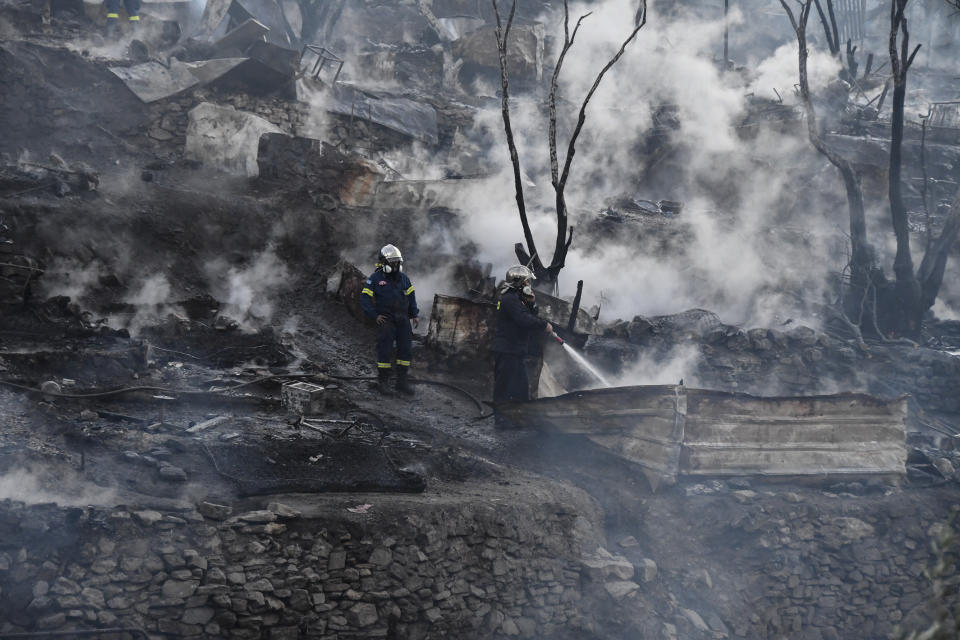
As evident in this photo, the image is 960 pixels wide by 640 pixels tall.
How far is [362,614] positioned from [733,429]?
3.70m

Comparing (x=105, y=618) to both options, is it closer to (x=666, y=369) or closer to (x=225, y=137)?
(x=666, y=369)

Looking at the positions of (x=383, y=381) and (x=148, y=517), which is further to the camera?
(x=383, y=381)

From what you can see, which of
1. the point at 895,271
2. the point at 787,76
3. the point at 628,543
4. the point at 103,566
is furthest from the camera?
the point at 787,76

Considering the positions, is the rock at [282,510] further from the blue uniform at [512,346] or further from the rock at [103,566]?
the blue uniform at [512,346]

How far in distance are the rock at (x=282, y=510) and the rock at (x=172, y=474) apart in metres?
0.73

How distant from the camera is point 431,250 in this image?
37.2 feet

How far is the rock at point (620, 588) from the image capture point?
19.5 feet

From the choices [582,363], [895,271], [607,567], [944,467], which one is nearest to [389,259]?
[582,363]

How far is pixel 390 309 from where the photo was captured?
27.5 ft

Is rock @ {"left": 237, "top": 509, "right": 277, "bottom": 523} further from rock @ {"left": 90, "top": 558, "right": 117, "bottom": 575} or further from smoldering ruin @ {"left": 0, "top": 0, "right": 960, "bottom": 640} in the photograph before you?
rock @ {"left": 90, "top": 558, "right": 117, "bottom": 575}

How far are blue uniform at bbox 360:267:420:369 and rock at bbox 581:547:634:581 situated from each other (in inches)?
125

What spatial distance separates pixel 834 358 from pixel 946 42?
23281 mm


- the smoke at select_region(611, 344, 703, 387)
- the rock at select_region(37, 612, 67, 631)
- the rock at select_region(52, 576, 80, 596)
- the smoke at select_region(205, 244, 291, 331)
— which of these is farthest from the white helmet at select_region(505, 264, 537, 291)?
the rock at select_region(37, 612, 67, 631)

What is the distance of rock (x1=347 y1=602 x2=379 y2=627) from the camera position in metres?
5.08
